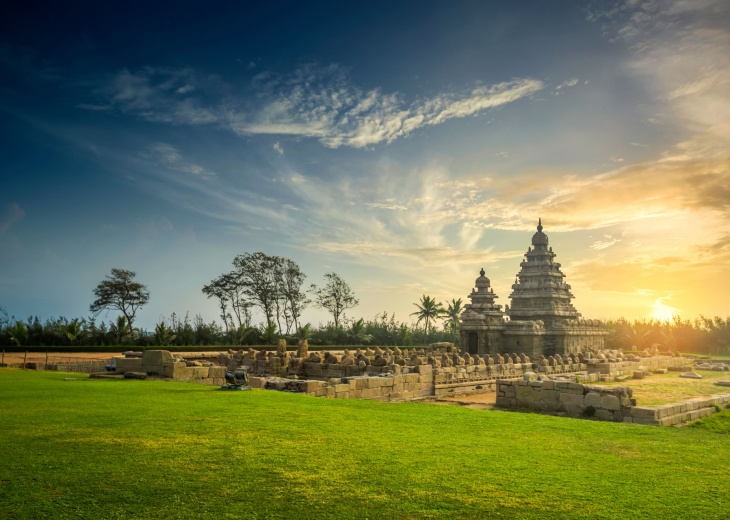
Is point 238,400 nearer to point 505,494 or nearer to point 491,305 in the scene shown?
point 505,494

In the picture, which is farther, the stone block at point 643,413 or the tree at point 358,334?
the tree at point 358,334

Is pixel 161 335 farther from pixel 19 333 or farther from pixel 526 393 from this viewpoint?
pixel 526 393

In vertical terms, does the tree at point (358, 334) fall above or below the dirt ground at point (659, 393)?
above

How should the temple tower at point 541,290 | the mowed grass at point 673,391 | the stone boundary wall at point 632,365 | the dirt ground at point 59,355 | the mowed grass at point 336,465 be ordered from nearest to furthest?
the mowed grass at point 336,465
the mowed grass at point 673,391
the stone boundary wall at point 632,365
the dirt ground at point 59,355
the temple tower at point 541,290

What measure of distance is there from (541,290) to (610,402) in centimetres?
2533

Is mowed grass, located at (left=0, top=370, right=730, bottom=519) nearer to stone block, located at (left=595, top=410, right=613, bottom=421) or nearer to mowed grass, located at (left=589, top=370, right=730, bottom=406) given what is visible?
stone block, located at (left=595, top=410, right=613, bottom=421)

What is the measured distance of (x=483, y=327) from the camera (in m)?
33.5

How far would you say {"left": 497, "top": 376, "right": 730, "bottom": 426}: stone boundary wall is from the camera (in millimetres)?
11445

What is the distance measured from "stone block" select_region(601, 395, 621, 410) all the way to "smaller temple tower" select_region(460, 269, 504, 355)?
67.8 feet

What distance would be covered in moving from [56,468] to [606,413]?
1194cm

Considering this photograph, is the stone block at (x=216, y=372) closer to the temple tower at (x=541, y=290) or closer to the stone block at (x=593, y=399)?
the stone block at (x=593, y=399)

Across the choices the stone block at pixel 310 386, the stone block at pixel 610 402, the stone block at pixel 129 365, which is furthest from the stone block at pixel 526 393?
the stone block at pixel 129 365

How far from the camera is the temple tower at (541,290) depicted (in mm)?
35625

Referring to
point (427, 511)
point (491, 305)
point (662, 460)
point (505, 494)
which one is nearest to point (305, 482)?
point (427, 511)
